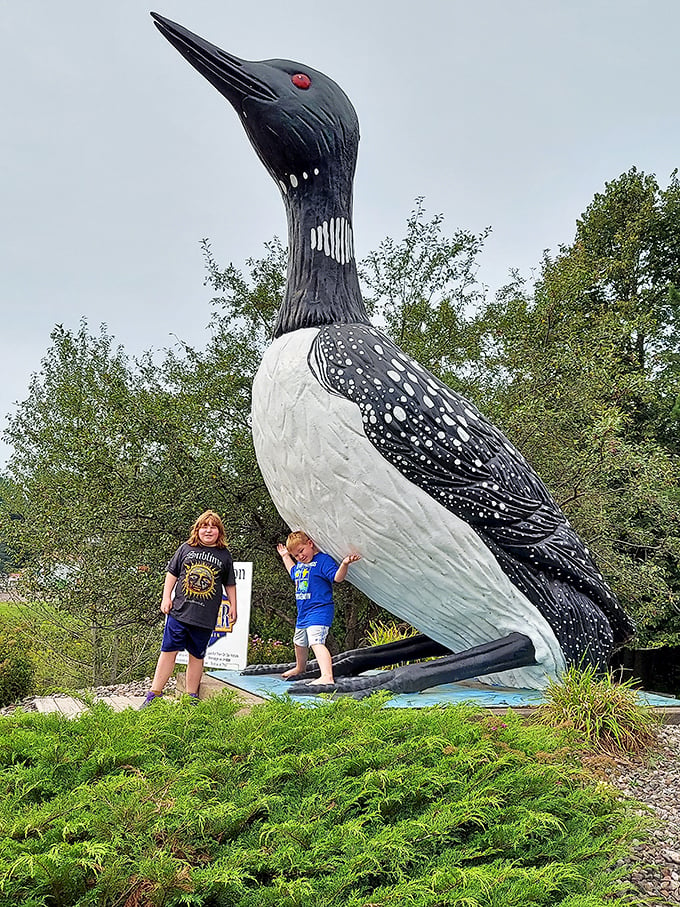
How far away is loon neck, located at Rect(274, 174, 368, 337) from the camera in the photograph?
568cm

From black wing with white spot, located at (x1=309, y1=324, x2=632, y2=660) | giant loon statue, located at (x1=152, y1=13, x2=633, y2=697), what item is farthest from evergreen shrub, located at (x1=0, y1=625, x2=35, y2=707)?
black wing with white spot, located at (x1=309, y1=324, x2=632, y2=660)

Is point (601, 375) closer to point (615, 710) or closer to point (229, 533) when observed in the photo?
point (229, 533)

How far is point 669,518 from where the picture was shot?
1238 centimetres

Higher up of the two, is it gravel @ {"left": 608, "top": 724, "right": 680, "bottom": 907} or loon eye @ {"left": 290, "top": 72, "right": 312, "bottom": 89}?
loon eye @ {"left": 290, "top": 72, "right": 312, "bottom": 89}

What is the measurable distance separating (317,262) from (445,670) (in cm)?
314

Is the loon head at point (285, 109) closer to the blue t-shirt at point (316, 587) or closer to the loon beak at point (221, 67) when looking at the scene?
the loon beak at point (221, 67)

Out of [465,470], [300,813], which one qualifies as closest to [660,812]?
[300,813]

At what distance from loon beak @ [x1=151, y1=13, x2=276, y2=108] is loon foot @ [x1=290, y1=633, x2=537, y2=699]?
4.17 metres

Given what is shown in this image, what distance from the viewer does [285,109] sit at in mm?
5438

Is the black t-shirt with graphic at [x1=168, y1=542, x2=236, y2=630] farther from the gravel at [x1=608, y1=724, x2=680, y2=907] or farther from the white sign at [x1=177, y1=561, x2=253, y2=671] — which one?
the gravel at [x1=608, y1=724, x2=680, y2=907]

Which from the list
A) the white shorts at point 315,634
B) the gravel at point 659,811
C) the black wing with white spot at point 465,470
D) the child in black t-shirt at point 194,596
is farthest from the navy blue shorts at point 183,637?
the gravel at point 659,811

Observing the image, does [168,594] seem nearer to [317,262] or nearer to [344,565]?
[344,565]

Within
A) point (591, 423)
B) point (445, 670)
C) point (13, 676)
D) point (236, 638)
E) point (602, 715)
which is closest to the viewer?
point (602, 715)

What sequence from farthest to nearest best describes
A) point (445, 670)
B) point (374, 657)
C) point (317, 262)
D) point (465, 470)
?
point (374, 657) → point (317, 262) → point (465, 470) → point (445, 670)
